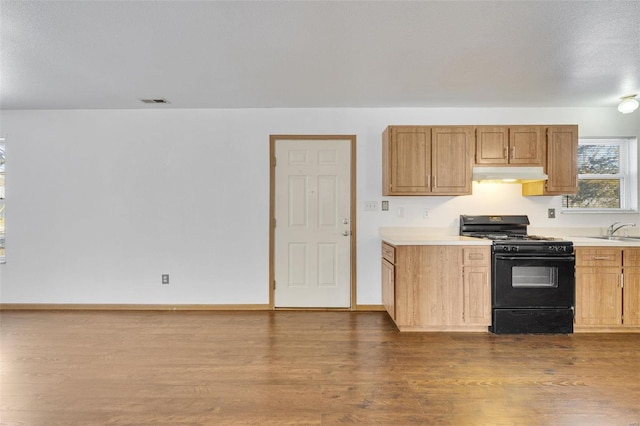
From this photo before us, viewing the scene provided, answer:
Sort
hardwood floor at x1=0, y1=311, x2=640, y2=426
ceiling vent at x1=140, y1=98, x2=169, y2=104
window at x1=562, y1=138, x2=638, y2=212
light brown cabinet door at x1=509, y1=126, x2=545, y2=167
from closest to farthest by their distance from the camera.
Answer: hardwood floor at x1=0, y1=311, x2=640, y2=426 < light brown cabinet door at x1=509, y1=126, x2=545, y2=167 < ceiling vent at x1=140, y1=98, x2=169, y2=104 < window at x1=562, y1=138, x2=638, y2=212

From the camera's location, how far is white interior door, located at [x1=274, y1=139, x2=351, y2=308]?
4211mm

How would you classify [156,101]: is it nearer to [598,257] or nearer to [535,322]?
[535,322]

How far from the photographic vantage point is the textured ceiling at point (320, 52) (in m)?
2.16

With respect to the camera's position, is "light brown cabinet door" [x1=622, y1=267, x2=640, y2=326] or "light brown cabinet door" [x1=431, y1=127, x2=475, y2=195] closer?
"light brown cabinet door" [x1=622, y1=267, x2=640, y2=326]

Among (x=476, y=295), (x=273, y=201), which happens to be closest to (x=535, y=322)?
(x=476, y=295)

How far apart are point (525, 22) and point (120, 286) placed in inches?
180

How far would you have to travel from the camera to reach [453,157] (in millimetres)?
3807

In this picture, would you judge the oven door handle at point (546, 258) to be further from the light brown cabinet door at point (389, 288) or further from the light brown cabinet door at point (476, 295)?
the light brown cabinet door at point (389, 288)

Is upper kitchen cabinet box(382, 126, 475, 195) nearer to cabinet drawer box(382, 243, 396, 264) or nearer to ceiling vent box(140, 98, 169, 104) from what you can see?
cabinet drawer box(382, 243, 396, 264)

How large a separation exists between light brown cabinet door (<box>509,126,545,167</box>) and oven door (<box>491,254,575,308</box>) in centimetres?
101

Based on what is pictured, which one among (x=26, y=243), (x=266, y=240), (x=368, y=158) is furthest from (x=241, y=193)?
(x=26, y=243)

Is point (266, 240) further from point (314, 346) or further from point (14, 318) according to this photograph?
point (14, 318)

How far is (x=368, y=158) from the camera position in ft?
→ 13.8

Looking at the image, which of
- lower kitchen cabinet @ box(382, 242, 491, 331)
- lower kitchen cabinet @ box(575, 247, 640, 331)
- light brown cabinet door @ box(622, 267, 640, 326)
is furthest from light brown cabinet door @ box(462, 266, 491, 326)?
light brown cabinet door @ box(622, 267, 640, 326)
